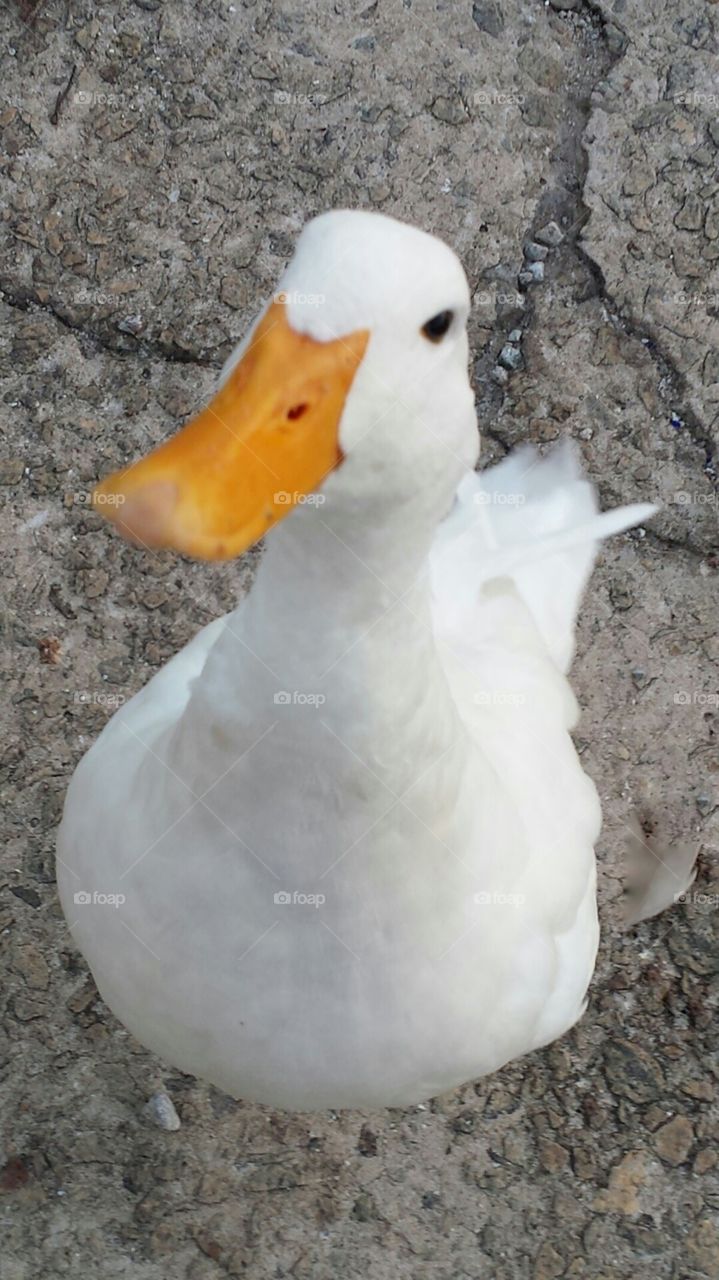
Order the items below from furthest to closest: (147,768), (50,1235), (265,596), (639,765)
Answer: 1. (639,765)
2. (50,1235)
3. (147,768)
4. (265,596)

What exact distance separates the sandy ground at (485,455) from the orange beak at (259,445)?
5.41ft

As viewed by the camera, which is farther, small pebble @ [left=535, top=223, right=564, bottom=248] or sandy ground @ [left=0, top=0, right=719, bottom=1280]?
small pebble @ [left=535, top=223, right=564, bottom=248]

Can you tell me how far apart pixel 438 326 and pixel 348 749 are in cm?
44

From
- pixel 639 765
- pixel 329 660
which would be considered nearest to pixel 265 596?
pixel 329 660

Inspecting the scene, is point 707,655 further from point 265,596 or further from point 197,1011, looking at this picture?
point 265,596

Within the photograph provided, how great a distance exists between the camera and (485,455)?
2.89 m

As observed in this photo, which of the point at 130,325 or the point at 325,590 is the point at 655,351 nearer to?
the point at 130,325

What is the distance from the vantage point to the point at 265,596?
1.27 meters

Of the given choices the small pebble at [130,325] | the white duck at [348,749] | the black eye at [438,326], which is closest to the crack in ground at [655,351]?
the white duck at [348,749]

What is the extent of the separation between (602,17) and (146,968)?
2551mm

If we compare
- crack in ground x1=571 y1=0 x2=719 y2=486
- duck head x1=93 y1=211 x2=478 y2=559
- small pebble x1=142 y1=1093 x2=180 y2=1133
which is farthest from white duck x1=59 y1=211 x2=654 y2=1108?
crack in ground x1=571 y1=0 x2=719 y2=486

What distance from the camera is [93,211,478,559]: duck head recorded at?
1021 mm

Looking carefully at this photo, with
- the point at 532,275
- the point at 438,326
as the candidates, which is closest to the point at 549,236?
the point at 532,275

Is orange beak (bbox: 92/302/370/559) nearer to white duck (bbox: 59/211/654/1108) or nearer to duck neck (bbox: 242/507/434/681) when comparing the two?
white duck (bbox: 59/211/654/1108)
